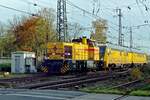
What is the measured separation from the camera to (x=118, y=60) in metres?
50.4

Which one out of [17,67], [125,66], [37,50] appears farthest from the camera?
[37,50]

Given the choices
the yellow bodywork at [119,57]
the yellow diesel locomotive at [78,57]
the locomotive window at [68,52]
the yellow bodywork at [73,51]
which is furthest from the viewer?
the yellow bodywork at [119,57]

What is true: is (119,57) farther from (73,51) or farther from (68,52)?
(68,52)

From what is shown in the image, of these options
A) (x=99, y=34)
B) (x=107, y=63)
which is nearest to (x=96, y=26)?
(x=99, y=34)

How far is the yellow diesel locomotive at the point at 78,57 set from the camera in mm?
37344

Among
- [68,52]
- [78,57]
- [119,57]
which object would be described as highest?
[68,52]

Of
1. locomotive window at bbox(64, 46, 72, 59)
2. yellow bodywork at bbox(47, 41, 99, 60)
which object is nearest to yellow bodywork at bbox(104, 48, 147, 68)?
yellow bodywork at bbox(47, 41, 99, 60)

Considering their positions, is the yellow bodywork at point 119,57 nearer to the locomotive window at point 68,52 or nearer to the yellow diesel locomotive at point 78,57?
the yellow diesel locomotive at point 78,57

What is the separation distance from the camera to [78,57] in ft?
129

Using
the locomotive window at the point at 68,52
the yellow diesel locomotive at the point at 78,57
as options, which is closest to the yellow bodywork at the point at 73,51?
the yellow diesel locomotive at the point at 78,57

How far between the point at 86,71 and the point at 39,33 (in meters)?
26.7

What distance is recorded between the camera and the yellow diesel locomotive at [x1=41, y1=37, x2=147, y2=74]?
123 ft

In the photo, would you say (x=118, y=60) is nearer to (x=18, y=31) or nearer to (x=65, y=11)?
(x=65, y=11)

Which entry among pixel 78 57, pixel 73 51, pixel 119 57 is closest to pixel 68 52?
pixel 73 51
